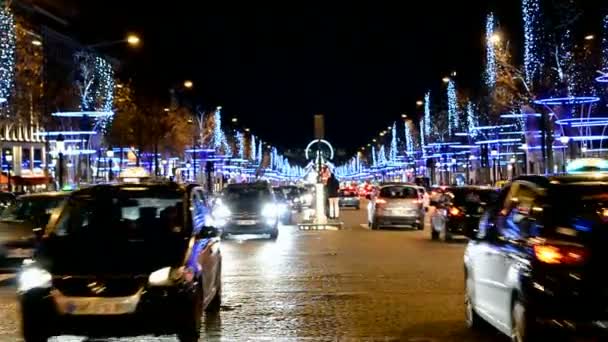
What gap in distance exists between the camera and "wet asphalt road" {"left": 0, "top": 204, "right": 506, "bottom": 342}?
12242mm

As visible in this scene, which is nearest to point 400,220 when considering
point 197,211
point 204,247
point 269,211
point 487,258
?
point 269,211

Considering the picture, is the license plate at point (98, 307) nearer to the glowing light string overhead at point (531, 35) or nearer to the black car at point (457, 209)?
the black car at point (457, 209)

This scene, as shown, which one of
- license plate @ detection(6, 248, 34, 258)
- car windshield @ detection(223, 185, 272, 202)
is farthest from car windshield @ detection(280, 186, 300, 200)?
license plate @ detection(6, 248, 34, 258)

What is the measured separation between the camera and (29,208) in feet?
67.1

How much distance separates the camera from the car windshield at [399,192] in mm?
36312

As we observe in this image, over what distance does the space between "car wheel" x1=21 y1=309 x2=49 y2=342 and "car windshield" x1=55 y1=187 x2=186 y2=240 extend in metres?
1.63

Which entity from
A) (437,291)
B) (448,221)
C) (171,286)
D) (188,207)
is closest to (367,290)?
(437,291)

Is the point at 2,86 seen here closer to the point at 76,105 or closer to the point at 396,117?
the point at 76,105

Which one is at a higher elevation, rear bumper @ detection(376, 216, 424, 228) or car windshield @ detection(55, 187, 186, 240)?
car windshield @ detection(55, 187, 186, 240)

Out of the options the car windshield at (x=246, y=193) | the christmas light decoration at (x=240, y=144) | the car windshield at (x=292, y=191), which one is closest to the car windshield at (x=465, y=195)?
the car windshield at (x=246, y=193)

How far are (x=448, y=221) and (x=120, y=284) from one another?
63.1 feet

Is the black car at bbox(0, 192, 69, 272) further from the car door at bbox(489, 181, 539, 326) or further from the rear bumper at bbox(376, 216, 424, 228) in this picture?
the rear bumper at bbox(376, 216, 424, 228)

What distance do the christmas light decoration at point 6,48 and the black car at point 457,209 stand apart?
18431 mm

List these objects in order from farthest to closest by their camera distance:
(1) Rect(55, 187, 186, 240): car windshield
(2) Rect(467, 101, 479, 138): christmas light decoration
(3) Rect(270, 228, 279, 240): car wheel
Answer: (2) Rect(467, 101, 479, 138): christmas light decoration, (3) Rect(270, 228, 279, 240): car wheel, (1) Rect(55, 187, 186, 240): car windshield
